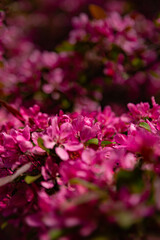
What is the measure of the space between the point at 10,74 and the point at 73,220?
60.6 inches

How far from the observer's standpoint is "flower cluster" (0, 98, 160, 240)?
603 millimetres

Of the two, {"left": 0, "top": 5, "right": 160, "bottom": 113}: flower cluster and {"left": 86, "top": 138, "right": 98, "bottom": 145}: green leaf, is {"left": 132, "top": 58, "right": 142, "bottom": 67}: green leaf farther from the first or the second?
{"left": 86, "top": 138, "right": 98, "bottom": 145}: green leaf

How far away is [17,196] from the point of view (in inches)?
34.9

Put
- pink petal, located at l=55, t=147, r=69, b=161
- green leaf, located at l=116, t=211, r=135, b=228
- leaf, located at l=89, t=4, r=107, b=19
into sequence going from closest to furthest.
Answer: green leaf, located at l=116, t=211, r=135, b=228 → pink petal, located at l=55, t=147, r=69, b=161 → leaf, located at l=89, t=4, r=107, b=19

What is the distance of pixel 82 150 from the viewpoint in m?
0.87

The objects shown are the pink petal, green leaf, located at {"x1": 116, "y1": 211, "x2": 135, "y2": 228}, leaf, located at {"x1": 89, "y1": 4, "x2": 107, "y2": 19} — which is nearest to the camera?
green leaf, located at {"x1": 116, "y1": 211, "x2": 135, "y2": 228}

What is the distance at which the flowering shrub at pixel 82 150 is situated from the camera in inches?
24.1

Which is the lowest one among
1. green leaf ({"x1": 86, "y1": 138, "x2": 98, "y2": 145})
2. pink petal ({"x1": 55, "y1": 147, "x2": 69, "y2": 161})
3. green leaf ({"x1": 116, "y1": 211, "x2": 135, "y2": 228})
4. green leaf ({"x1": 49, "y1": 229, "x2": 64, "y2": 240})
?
green leaf ({"x1": 86, "y1": 138, "x2": 98, "y2": 145})

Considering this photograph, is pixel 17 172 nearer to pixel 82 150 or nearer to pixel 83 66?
pixel 82 150

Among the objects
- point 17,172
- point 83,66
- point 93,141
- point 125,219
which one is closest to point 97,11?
point 83,66

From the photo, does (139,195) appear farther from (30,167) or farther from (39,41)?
(39,41)

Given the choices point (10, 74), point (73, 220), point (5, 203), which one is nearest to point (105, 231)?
point (73, 220)

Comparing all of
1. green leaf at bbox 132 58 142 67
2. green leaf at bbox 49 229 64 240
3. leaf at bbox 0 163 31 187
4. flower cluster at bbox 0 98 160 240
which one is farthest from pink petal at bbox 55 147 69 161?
green leaf at bbox 132 58 142 67

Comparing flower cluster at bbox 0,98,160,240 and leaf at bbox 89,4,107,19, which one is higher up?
leaf at bbox 89,4,107,19
